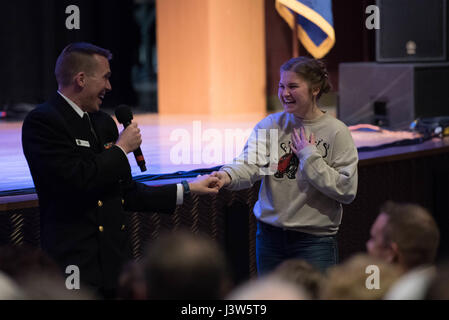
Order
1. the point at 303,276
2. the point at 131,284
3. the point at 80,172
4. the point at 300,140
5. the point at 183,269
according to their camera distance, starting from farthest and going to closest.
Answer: the point at 300,140 → the point at 80,172 → the point at 303,276 → the point at 131,284 → the point at 183,269


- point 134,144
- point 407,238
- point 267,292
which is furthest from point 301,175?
point 267,292

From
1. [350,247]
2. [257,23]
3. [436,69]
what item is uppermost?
[257,23]

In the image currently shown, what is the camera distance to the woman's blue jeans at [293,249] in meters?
2.50

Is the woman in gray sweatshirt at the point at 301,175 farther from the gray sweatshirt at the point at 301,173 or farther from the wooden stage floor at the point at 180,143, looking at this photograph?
the wooden stage floor at the point at 180,143

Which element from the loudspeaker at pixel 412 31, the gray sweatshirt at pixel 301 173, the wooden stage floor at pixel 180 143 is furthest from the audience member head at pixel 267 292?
the loudspeaker at pixel 412 31

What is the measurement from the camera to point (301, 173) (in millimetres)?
2510

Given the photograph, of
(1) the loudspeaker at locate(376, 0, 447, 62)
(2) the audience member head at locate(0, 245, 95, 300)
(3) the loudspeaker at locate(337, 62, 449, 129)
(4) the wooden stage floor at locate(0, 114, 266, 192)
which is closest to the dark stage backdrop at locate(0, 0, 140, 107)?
(4) the wooden stage floor at locate(0, 114, 266, 192)

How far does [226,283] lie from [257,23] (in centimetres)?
664

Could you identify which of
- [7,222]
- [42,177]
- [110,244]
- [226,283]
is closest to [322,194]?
[110,244]

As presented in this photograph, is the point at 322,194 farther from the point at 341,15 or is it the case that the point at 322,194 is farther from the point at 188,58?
the point at 341,15

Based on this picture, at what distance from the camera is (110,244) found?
2.16 meters

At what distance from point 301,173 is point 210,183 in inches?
12.6

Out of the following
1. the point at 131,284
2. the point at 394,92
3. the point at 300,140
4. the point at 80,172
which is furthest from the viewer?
the point at 394,92

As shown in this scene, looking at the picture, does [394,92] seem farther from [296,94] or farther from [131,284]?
[131,284]
